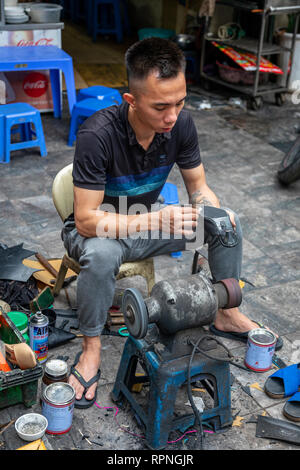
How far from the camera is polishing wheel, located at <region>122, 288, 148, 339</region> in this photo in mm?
2232

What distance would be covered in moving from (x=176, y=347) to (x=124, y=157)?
898 millimetres

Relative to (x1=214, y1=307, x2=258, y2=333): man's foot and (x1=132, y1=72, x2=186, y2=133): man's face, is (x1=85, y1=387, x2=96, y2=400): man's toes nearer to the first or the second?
(x1=214, y1=307, x2=258, y2=333): man's foot

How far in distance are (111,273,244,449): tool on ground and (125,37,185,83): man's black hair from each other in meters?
0.86

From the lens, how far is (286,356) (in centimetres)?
297

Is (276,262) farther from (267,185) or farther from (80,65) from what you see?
(80,65)

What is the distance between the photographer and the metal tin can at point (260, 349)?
2.76 metres

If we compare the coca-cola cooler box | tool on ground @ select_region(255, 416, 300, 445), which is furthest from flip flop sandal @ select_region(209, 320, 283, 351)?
the coca-cola cooler box

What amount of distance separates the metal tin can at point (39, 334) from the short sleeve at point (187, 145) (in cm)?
102

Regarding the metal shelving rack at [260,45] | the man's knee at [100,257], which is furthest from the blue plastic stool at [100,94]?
the man's knee at [100,257]

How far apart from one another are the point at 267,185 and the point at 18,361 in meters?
3.00

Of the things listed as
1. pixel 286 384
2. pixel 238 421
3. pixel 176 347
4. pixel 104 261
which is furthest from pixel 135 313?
pixel 286 384

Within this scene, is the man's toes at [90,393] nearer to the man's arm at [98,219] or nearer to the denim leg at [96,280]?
the denim leg at [96,280]
